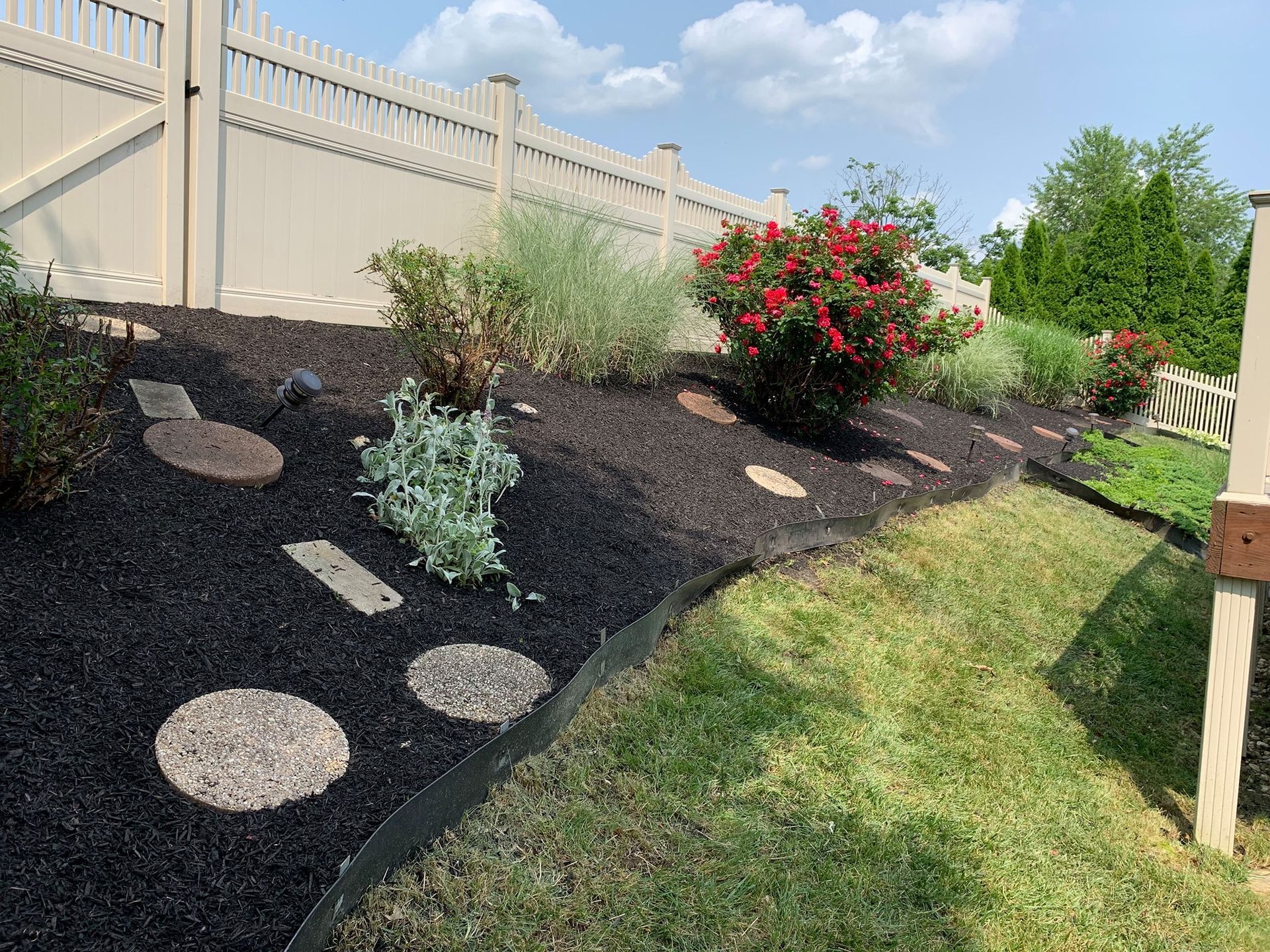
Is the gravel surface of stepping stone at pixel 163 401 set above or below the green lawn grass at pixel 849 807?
above

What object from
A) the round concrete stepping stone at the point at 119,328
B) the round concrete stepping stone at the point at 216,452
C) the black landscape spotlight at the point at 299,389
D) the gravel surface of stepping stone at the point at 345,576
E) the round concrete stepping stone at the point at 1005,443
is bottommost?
the gravel surface of stepping stone at the point at 345,576

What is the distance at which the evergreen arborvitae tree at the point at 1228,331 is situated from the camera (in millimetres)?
16078

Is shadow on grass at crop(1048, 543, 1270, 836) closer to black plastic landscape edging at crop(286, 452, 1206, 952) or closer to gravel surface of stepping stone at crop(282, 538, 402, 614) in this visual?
black plastic landscape edging at crop(286, 452, 1206, 952)

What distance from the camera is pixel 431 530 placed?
3.16 m

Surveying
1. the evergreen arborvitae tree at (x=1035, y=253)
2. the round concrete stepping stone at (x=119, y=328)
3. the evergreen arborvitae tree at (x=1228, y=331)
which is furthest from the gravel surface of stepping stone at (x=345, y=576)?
the evergreen arborvitae tree at (x=1035, y=253)

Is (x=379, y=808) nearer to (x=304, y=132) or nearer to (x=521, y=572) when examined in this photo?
(x=521, y=572)

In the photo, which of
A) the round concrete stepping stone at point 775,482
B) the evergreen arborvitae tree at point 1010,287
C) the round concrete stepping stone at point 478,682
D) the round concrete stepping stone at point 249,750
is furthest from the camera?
the evergreen arborvitae tree at point 1010,287

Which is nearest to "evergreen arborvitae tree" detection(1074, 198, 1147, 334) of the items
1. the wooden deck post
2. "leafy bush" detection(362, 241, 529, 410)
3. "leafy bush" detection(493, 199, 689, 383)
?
"leafy bush" detection(493, 199, 689, 383)

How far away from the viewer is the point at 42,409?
2.49 m

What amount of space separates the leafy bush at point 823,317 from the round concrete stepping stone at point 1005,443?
2.38m

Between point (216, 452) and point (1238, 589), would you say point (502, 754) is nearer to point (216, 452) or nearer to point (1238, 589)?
point (216, 452)

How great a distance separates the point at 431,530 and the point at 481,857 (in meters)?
1.44

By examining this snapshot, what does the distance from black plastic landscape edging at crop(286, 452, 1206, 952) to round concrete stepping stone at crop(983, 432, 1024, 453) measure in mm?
4735

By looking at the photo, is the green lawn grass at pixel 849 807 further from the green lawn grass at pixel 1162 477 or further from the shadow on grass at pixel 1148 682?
the green lawn grass at pixel 1162 477
